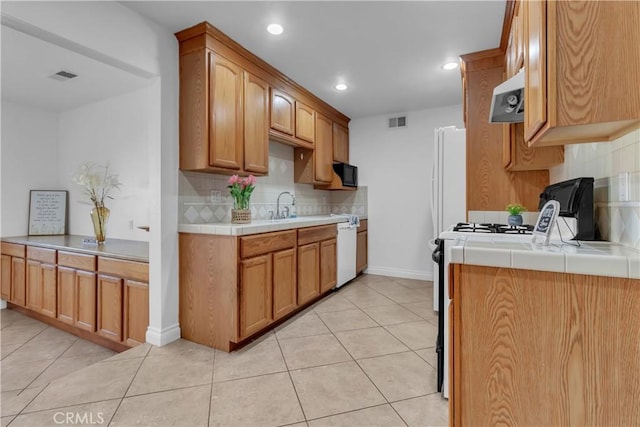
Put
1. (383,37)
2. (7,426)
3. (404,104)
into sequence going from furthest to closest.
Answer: (404,104), (383,37), (7,426)

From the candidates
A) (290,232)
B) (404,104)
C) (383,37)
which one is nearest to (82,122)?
(290,232)

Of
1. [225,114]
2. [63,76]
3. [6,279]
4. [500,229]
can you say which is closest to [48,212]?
[6,279]

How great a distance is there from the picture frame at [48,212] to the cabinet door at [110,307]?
6.25 feet

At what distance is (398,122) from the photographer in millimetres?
4469

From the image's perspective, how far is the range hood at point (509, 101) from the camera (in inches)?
62.3

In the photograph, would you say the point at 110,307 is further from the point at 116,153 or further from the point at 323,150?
the point at 323,150

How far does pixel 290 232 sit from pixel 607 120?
90.1 inches

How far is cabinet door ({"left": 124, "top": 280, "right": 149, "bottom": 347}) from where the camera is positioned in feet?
8.09

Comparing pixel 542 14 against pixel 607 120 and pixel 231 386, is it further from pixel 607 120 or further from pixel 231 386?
pixel 231 386

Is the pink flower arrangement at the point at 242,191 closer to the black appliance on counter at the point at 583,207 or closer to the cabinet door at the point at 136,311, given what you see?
the cabinet door at the point at 136,311

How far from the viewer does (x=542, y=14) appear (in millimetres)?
1005

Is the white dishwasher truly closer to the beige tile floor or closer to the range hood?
the beige tile floor

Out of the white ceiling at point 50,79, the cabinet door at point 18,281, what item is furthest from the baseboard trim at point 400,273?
the cabinet door at point 18,281

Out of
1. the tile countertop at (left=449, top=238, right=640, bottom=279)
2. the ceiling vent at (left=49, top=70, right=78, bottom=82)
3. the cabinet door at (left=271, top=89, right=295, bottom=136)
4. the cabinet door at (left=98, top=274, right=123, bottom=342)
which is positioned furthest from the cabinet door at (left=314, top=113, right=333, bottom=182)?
the tile countertop at (left=449, top=238, right=640, bottom=279)
